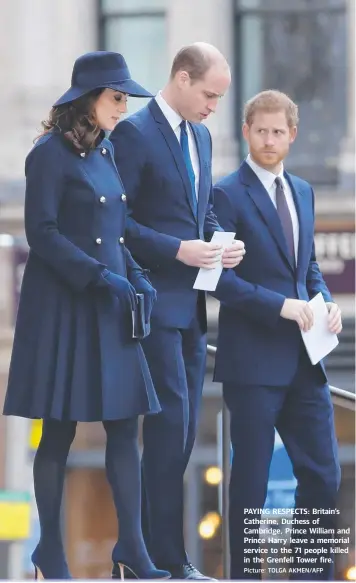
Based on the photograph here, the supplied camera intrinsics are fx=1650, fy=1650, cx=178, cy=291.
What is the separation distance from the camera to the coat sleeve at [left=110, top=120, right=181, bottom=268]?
4.29m

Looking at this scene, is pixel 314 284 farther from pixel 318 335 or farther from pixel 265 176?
pixel 265 176

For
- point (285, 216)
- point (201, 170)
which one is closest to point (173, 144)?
point (201, 170)

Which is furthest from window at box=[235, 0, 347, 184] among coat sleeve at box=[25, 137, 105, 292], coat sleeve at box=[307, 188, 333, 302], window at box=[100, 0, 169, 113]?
coat sleeve at box=[25, 137, 105, 292]

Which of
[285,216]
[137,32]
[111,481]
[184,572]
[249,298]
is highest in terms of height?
[137,32]

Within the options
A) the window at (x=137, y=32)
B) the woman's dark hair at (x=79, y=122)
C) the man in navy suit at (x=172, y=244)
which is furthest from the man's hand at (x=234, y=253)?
the window at (x=137, y=32)

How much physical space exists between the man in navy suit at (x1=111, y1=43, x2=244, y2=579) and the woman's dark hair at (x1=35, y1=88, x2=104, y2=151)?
206 millimetres

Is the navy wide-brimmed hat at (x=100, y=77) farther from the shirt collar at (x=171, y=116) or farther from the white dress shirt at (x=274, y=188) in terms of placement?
the white dress shirt at (x=274, y=188)

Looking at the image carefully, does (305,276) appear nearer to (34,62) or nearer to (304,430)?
(304,430)

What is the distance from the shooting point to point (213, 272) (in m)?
4.35

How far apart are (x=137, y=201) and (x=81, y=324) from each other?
0.42 metres

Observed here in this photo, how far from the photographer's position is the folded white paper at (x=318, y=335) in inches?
176

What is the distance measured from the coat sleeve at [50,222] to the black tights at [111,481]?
14.7 inches

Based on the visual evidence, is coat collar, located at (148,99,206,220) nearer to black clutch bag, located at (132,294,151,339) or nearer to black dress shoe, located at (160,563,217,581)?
black clutch bag, located at (132,294,151,339)

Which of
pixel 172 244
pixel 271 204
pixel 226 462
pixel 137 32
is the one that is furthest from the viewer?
pixel 137 32
